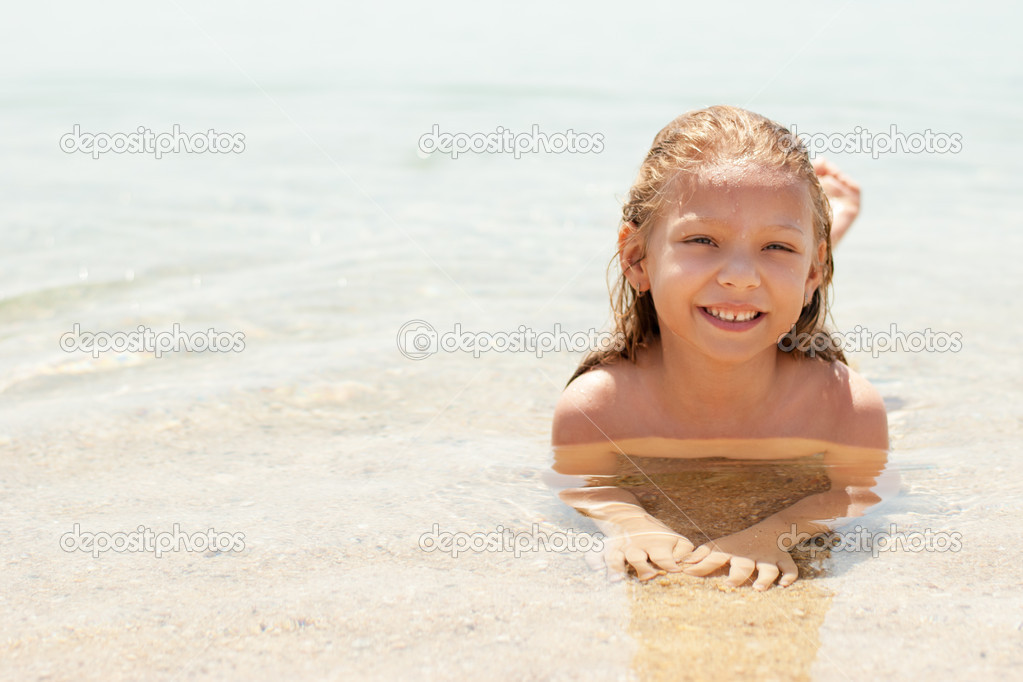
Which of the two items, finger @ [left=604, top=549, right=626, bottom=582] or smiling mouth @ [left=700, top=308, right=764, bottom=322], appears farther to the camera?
smiling mouth @ [left=700, top=308, right=764, bottom=322]

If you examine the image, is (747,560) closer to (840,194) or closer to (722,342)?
(722,342)

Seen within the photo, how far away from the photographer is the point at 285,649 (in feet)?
6.93

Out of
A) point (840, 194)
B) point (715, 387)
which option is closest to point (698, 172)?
point (715, 387)

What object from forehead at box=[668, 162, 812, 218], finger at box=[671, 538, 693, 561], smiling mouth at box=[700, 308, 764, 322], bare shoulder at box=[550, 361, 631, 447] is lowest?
finger at box=[671, 538, 693, 561]

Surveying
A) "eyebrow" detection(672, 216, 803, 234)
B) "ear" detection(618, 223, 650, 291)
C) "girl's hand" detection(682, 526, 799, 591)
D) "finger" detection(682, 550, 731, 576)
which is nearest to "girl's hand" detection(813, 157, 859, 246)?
"ear" detection(618, 223, 650, 291)

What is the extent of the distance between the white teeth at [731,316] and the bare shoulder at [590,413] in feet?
1.75

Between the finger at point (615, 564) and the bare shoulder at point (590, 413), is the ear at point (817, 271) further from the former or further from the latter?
the finger at point (615, 564)

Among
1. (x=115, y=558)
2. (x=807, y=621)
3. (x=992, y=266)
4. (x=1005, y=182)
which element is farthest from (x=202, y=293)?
(x=1005, y=182)

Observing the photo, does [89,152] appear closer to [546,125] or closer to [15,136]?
[15,136]

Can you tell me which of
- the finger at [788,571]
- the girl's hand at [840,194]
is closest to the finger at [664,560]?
the finger at [788,571]

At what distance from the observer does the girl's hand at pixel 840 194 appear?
4547 mm

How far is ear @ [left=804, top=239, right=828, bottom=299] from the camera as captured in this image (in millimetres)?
3172

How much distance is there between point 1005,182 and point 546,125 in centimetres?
575

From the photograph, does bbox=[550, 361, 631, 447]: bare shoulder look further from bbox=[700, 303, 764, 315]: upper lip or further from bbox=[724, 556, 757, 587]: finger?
bbox=[724, 556, 757, 587]: finger
